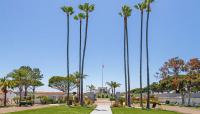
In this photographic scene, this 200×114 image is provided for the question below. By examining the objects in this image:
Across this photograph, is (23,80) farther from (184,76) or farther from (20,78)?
(184,76)

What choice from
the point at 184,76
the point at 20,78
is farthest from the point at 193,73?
the point at 20,78

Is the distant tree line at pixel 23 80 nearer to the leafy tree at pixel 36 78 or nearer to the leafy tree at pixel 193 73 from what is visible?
the leafy tree at pixel 36 78

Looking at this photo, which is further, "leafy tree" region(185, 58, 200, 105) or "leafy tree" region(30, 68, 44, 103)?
"leafy tree" region(30, 68, 44, 103)

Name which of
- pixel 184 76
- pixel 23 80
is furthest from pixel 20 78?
pixel 184 76

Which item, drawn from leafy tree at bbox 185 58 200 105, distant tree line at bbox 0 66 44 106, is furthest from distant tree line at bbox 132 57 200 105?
distant tree line at bbox 0 66 44 106

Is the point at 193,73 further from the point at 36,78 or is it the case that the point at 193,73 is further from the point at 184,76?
the point at 36,78

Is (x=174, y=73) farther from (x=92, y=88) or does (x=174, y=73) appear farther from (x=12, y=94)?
(x=92, y=88)

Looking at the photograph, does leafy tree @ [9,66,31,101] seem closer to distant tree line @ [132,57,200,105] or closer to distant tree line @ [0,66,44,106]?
distant tree line @ [0,66,44,106]

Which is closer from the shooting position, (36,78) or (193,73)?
(193,73)

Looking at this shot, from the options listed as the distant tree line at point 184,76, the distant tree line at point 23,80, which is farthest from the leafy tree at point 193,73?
the distant tree line at point 23,80

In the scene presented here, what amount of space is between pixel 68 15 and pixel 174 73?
2603cm

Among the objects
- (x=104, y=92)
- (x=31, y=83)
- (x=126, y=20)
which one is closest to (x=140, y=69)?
(x=126, y=20)

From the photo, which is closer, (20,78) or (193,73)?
(193,73)

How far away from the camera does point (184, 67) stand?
2825 inches
